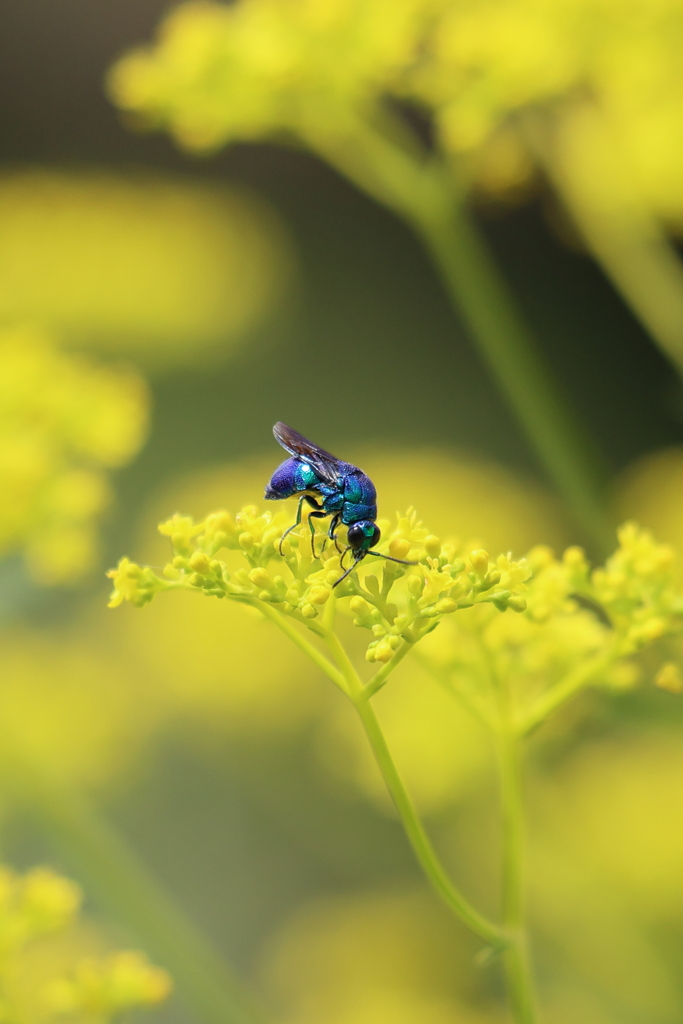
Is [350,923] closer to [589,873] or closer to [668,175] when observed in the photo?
[589,873]

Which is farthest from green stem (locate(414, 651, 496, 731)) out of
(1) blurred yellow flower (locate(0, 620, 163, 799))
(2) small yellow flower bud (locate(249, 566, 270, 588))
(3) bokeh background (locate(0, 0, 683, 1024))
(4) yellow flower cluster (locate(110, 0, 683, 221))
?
(1) blurred yellow flower (locate(0, 620, 163, 799))

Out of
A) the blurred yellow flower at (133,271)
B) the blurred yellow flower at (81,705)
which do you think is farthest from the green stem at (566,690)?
the blurred yellow flower at (133,271)

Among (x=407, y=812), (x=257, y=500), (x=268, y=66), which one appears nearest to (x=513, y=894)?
(x=407, y=812)

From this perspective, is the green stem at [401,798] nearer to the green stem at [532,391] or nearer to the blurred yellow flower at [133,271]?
the green stem at [532,391]

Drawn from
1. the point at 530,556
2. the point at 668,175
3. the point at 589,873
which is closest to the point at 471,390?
the point at 668,175

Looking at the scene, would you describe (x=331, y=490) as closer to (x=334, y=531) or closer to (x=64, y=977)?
(x=334, y=531)
